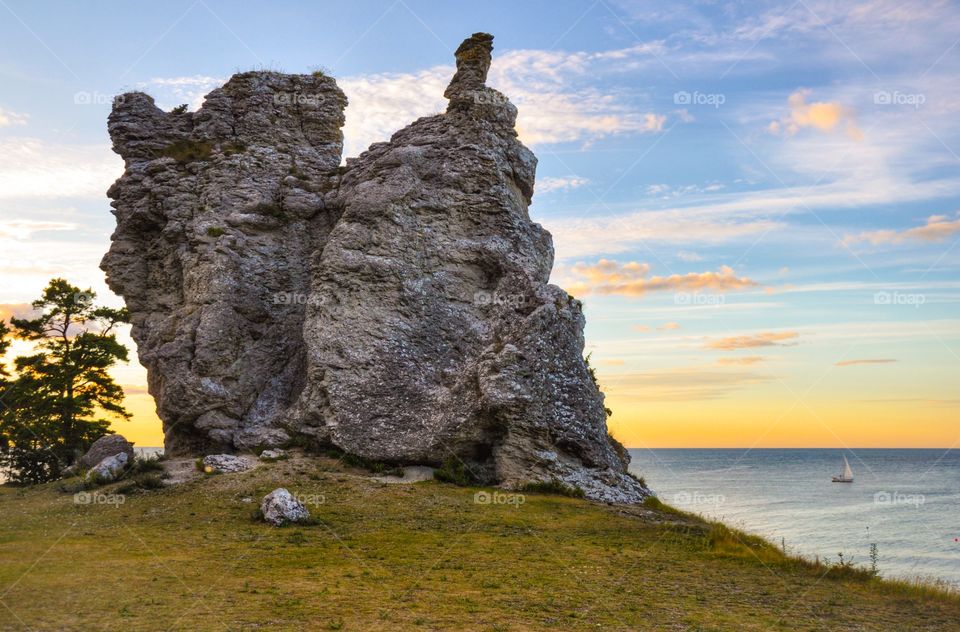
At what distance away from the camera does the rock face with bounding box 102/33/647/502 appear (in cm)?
2516

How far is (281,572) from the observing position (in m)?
14.5

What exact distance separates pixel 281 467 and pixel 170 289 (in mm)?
11147

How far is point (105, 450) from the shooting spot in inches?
1193

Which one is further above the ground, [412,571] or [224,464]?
[224,464]
